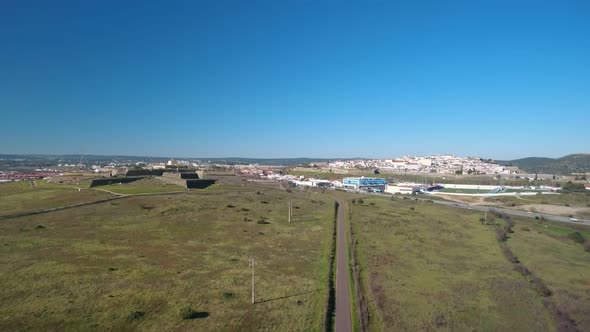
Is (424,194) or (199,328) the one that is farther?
(424,194)

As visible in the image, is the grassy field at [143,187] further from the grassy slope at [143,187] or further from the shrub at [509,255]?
the shrub at [509,255]

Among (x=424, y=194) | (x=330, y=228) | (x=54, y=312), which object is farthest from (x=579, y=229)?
(x=54, y=312)

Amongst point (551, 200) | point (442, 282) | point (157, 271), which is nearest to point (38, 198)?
point (157, 271)

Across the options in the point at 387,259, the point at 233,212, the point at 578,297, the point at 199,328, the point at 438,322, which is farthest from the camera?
the point at 233,212

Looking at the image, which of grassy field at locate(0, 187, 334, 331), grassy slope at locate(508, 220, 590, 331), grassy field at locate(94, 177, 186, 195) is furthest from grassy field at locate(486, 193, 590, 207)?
grassy field at locate(94, 177, 186, 195)

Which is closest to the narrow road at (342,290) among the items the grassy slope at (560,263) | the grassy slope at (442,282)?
the grassy slope at (442,282)

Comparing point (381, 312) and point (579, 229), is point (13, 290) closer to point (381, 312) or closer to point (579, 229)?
point (381, 312)
